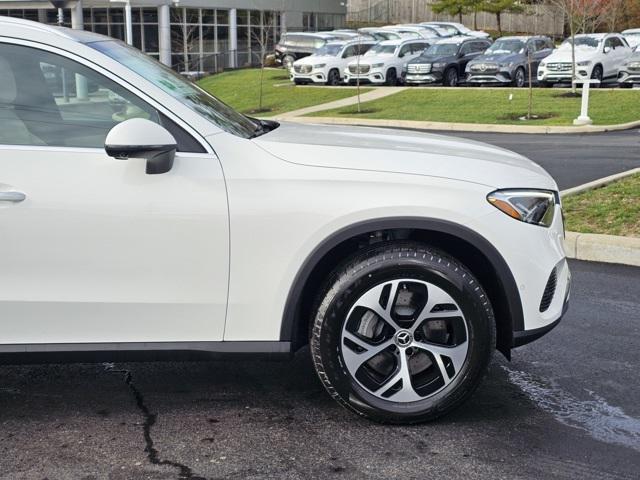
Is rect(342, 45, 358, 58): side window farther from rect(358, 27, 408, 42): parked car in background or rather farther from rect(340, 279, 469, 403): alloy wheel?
rect(340, 279, 469, 403): alloy wheel

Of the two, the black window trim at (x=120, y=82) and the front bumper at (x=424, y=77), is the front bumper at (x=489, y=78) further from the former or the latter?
the black window trim at (x=120, y=82)

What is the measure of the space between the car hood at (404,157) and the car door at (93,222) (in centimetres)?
42

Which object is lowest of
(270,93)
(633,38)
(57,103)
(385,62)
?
(270,93)

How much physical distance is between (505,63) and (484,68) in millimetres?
686

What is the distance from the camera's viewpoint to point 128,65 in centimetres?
406

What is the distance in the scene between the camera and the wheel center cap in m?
4.00

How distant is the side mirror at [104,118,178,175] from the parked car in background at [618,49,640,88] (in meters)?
24.8

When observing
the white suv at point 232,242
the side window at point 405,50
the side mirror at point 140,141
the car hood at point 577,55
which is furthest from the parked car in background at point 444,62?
the side mirror at point 140,141

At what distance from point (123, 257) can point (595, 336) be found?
121 inches

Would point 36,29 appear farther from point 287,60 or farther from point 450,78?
point 287,60

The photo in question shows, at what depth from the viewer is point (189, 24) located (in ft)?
149

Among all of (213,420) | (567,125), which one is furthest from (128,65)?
(567,125)

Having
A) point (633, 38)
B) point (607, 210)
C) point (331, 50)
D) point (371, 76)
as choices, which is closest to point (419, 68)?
point (371, 76)

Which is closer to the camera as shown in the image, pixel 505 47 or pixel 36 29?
pixel 36 29
